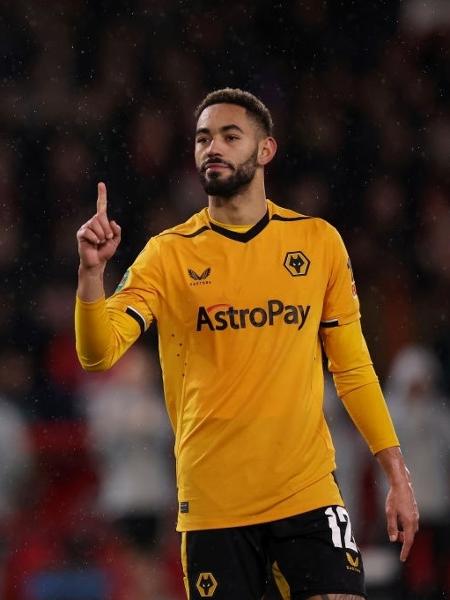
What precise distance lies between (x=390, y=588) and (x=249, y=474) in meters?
3.00

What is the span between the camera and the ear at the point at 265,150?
380 cm

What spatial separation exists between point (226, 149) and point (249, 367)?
65 centimetres

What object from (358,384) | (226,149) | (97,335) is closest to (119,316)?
(97,335)

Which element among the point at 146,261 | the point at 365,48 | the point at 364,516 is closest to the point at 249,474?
the point at 146,261

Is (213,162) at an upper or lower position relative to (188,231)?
upper

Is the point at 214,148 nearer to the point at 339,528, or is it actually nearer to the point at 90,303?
the point at 90,303

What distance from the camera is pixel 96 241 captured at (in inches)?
125

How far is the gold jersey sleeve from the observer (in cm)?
346

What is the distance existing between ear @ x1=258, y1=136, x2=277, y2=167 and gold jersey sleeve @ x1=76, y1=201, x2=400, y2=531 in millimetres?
216

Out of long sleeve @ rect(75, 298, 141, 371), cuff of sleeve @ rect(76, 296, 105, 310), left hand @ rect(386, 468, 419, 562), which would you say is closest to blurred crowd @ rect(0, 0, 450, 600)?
left hand @ rect(386, 468, 419, 562)

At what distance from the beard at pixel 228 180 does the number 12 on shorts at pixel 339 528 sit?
959 mm

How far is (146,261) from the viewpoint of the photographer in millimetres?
3637

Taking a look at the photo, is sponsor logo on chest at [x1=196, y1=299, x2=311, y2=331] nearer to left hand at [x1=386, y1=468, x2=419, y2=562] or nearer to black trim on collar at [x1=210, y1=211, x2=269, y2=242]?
black trim on collar at [x1=210, y1=211, x2=269, y2=242]

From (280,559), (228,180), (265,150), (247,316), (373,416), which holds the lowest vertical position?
(280,559)
